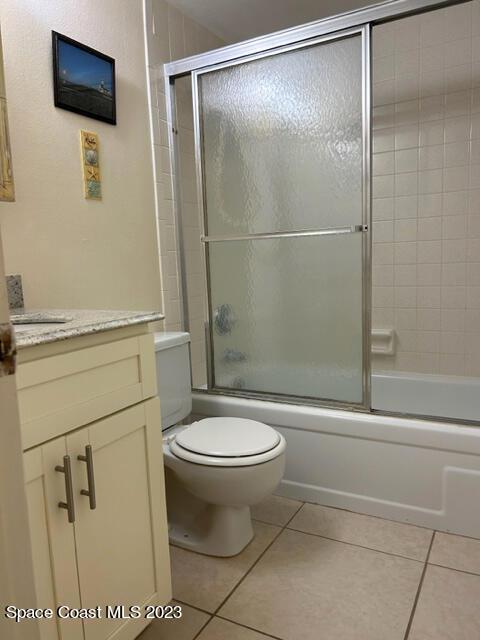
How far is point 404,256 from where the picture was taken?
106 inches

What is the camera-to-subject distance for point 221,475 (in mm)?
1551

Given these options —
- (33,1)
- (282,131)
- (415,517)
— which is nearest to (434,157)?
(282,131)

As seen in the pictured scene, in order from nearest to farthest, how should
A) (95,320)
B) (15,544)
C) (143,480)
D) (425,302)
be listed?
(15,544) → (95,320) → (143,480) → (425,302)

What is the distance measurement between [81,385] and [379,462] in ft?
4.30

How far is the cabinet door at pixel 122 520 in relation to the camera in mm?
1063

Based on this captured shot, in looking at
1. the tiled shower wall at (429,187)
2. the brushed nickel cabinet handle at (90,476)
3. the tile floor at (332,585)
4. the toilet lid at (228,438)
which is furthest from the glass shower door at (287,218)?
the brushed nickel cabinet handle at (90,476)

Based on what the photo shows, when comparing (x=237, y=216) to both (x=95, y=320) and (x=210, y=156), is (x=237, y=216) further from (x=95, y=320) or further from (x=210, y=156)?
(x=95, y=320)

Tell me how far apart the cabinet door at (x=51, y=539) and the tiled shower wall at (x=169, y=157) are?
4.48 feet

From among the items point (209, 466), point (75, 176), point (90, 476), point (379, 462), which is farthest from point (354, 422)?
point (75, 176)

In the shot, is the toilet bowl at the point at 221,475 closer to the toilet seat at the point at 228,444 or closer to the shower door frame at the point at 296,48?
the toilet seat at the point at 228,444

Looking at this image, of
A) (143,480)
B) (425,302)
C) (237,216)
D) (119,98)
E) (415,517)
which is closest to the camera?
(143,480)

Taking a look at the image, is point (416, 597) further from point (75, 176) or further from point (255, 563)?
point (75, 176)

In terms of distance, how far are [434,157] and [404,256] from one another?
0.56 meters

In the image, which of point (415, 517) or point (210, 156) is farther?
point (210, 156)
